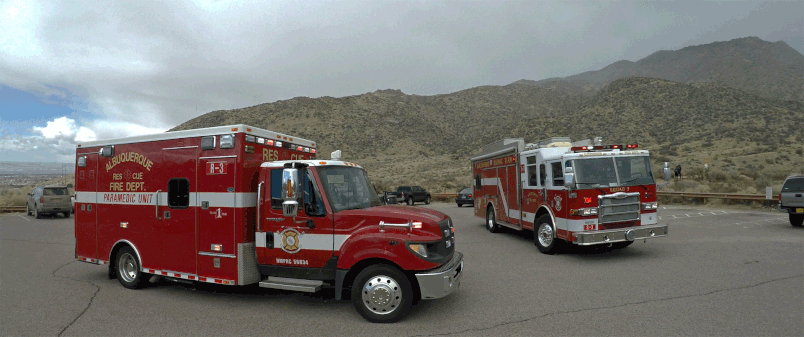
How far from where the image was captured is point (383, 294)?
18.0 ft

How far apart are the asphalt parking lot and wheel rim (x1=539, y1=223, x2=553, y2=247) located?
1.34 feet

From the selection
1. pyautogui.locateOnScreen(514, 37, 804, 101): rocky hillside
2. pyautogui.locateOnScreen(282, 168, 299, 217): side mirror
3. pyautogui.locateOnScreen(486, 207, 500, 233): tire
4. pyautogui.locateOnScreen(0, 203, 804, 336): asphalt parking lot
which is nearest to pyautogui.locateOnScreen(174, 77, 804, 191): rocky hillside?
pyautogui.locateOnScreen(486, 207, 500, 233): tire

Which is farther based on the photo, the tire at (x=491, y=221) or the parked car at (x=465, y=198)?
the parked car at (x=465, y=198)

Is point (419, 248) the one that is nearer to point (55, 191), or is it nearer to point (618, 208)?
point (618, 208)

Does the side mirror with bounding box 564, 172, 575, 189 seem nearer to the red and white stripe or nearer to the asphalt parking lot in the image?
the asphalt parking lot

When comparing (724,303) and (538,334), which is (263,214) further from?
(724,303)

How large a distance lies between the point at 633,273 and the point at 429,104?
81.3 m

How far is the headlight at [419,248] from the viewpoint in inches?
210

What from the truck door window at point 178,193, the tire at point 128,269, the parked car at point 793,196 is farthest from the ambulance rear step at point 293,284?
the parked car at point 793,196

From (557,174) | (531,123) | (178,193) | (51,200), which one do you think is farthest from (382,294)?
(531,123)

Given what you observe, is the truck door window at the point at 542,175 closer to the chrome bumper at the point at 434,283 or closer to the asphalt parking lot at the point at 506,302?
the asphalt parking lot at the point at 506,302

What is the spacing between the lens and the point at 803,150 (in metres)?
35.6

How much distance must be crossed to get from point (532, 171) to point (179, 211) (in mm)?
8268

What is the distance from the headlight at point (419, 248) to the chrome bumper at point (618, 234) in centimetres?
502
